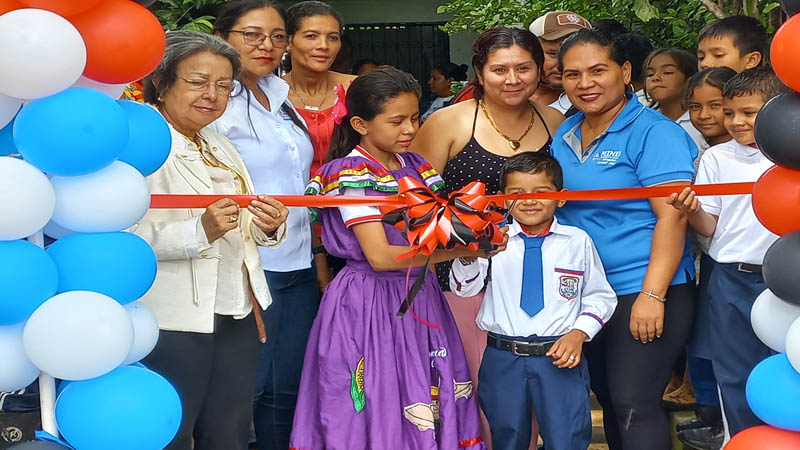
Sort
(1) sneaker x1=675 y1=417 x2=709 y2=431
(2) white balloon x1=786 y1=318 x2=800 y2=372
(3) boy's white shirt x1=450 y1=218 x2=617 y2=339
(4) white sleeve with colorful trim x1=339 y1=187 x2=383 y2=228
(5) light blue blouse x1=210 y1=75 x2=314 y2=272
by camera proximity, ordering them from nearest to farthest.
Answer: (2) white balloon x1=786 y1=318 x2=800 y2=372, (4) white sleeve with colorful trim x1=339 y1=187 x2=383 y2=228, (3) boy's white shirt x1=450 y1=218 x2=617 y2=339, (5) light blue blouse x1=210 y1=75 x2=314 y2=272, (1) sneaker x1=675 y1=417 x2=709 y2=431

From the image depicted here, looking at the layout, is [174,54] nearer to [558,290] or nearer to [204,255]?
[204,255]

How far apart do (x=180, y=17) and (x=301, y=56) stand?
181 cm

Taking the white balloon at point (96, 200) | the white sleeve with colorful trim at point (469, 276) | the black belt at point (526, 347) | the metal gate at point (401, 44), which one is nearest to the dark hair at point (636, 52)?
the white sleeve with colorful trim at point (469, 276)

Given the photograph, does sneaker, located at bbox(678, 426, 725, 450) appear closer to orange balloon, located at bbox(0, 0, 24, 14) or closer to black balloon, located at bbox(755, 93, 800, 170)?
black balloon, located at bbox(755, 93, 800, 170)

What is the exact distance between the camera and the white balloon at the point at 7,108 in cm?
220

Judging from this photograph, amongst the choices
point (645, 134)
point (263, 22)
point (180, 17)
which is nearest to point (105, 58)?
point (263, 22)

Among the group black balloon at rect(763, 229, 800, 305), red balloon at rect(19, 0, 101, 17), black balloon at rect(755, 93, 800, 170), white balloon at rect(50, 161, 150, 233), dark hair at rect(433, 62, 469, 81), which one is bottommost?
black balloon at rect(763, 229, 800, 305)

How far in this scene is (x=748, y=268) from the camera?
3.19 metres

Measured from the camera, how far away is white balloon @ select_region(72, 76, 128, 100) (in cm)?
234

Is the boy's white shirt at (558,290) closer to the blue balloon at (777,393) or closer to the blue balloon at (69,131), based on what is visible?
the blue balloon at (777,393)

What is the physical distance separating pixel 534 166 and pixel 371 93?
653 millimetres

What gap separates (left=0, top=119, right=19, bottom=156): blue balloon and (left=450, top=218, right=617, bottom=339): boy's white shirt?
1.67 metres

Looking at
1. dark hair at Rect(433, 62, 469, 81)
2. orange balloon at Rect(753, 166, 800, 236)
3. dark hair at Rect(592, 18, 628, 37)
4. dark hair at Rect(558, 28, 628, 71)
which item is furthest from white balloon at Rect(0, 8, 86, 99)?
dark hair at Rect(433, 62, 469, 81)

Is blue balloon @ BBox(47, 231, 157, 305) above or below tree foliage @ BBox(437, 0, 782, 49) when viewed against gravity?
below
